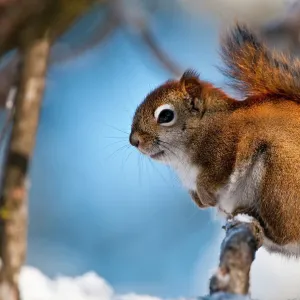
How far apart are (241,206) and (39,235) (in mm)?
1632

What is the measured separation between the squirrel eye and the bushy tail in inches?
6.4

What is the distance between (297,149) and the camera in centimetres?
116

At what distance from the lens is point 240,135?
47.1 inches

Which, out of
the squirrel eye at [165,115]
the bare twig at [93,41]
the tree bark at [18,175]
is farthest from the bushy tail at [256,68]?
the bare twig at [93,41]

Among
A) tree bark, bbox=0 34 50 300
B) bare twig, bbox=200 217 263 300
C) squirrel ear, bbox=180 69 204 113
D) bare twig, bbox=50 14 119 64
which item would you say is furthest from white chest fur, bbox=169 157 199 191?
bare twig, bbox=50 14 119 64

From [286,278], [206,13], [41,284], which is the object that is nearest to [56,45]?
[206,13]

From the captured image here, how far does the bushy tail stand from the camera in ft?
4.17

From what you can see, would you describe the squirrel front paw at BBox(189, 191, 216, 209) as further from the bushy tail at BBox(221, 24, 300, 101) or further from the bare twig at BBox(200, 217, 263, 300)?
the bare twig at BBox(200, 217, 263, 300)

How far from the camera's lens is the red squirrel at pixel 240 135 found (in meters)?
1.15

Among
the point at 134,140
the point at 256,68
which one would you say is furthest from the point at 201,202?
the point at 256,68

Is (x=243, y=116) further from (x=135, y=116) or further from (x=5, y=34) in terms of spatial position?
(x=5, y=34)

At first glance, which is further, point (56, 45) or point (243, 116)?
point (56, 45)

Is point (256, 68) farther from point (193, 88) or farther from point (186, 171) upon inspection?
point (186, 171)

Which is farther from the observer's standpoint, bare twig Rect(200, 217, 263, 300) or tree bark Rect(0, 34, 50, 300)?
tree bark Rect(0, 34, 50, 300)
